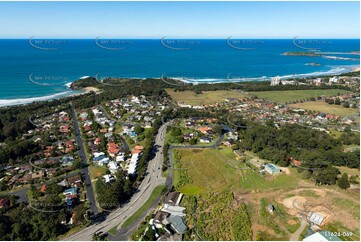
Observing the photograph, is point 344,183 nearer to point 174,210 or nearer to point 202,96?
point 174,210

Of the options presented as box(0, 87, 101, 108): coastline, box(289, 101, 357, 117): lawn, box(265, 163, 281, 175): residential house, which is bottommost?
box(0, 87, 101, 108): coastline

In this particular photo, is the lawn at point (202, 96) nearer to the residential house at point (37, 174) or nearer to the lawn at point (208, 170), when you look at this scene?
the lawn at point (208, 170)

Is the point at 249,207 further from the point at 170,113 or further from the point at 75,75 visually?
the point at 75,75

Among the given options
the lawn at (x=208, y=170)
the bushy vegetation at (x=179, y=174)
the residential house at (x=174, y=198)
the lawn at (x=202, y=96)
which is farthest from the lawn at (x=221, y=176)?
the lawn at (x=202, y=96)

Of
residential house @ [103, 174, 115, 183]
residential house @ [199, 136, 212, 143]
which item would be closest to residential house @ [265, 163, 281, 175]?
residential house @ [199, 136, 212, 143]

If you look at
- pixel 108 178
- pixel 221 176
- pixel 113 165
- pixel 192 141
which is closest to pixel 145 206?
pixel 108 178

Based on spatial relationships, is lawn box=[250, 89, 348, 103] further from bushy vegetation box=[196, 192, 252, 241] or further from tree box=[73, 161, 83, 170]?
tree box=[73, 161, 83, 170]

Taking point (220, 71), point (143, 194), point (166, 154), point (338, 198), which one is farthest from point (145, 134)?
point (220, 71)
